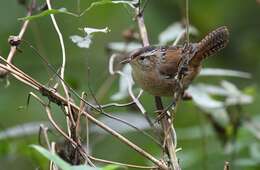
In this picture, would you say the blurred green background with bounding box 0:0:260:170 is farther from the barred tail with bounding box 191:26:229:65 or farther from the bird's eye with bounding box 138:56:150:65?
the barred tail with bounding box 191:26:229:65

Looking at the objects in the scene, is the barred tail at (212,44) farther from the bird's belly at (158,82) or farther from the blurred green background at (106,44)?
the blurred green background at (106,44)

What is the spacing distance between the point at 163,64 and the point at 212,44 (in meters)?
0.44

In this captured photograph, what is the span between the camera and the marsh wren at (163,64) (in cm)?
337

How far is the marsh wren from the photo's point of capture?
3371mm

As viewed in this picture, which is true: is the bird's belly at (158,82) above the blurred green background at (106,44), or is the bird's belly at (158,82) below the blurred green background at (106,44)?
above

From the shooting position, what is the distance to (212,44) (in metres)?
3.27

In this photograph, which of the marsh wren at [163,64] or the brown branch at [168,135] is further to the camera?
the marsh wren at [163,64]

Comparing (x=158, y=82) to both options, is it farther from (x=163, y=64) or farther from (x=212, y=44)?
(x=212, y=44)

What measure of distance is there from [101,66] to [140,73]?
103 inches

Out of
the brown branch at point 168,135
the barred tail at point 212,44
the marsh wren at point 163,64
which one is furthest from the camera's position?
the marsh wren at point 163,64

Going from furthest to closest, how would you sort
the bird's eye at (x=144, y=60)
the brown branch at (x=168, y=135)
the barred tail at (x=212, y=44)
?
the bird's eye at (x=144, y=60), the barred tail at (x=212, y=44), the brown branch at (x=168, y=135)

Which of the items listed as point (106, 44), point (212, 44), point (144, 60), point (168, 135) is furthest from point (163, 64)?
point (106, 44)

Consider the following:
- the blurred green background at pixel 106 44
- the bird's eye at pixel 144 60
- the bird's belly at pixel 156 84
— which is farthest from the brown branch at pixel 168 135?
the blurred green background at pixel 106 44

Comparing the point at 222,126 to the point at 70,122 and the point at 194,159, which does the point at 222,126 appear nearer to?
the point at 194,159
